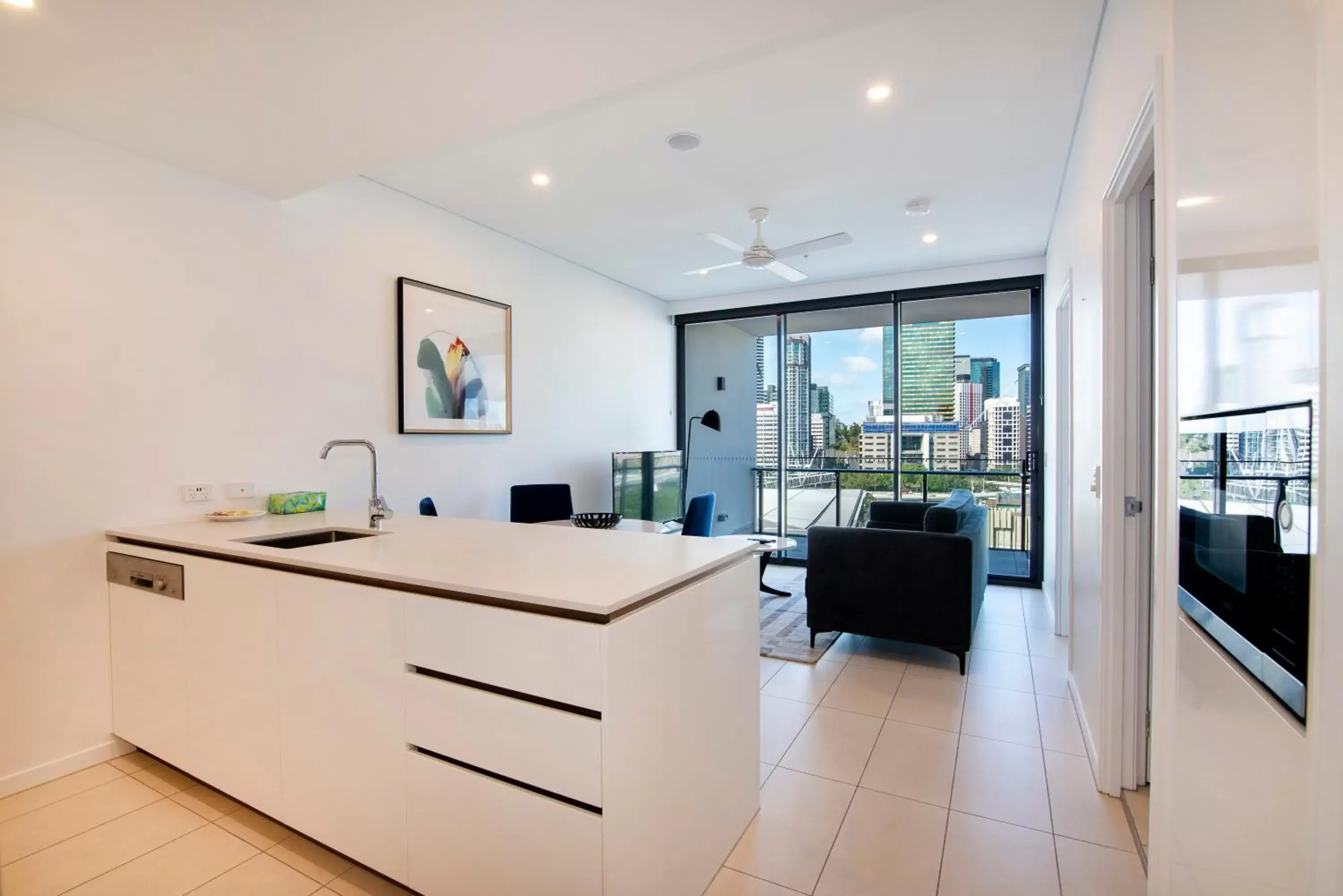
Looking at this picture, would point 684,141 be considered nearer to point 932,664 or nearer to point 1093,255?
point 1093,255

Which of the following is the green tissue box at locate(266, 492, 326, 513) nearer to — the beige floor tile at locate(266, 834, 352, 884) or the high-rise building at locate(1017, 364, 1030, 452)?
the beige floor tile at locate(266, 834, 352, 884)

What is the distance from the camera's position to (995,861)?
6.04 ft

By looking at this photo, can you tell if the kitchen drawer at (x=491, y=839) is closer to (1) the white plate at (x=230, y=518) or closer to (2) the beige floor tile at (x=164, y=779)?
(2) the beige floor tile at (x=164, y=779)

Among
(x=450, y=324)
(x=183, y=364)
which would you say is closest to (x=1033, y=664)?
(x=450, y=324)

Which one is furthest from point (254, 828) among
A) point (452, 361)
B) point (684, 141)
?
point (684, 141)

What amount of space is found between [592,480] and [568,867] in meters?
4.01

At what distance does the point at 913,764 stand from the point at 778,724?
60cm

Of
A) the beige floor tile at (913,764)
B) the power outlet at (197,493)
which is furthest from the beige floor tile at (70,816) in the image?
the beige floor tile at (913,764)

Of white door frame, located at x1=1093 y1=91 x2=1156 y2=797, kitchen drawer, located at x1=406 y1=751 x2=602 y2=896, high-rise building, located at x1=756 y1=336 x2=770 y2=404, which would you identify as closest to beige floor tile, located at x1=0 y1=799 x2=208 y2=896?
kitchen drawer, located at x1=406 y1=751 x2=602 y2=896

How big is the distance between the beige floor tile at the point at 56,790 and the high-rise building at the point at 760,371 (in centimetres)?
543

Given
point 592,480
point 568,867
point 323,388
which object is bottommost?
point 568,867

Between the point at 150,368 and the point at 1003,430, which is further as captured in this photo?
the point at 1003,430

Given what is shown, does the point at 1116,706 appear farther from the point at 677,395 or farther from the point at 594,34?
the point at 677,395

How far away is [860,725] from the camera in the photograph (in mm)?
2732
